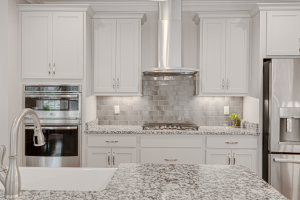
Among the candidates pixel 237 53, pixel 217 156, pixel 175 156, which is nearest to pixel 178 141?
pixel 175 156

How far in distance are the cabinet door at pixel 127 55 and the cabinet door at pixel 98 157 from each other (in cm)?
84

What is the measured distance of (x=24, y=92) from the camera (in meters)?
3.07

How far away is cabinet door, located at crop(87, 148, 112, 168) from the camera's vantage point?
10.1 feet

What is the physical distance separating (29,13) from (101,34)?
0.92 meters

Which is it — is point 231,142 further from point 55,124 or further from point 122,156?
point 55,124

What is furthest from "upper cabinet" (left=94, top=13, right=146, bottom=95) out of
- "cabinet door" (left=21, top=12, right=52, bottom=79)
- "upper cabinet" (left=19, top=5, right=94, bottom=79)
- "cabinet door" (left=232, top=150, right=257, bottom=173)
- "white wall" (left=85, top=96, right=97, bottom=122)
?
"cabinet door" (left=232, top=150, right=257, bottom=173)

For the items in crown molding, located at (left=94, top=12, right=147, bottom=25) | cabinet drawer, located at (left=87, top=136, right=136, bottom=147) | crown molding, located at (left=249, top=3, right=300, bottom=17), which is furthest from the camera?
crown molding, located at (left=94, top=12, right=147, bottom=25)

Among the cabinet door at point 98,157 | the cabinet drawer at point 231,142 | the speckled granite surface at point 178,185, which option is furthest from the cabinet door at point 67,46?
the speckled granite surface at point 178,185

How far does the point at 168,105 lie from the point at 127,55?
3.19 feet

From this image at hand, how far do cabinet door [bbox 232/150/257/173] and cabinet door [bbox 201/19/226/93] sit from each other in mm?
834

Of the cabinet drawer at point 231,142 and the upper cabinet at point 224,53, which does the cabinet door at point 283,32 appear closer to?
the upper cabinet at point 224,53

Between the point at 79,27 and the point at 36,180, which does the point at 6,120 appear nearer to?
the point at 79,27

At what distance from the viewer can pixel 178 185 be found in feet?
3.51

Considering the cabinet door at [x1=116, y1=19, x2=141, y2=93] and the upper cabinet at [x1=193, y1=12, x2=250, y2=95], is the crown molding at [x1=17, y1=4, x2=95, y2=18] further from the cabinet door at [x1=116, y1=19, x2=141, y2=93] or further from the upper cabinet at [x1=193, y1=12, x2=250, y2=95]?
the upper cabinet at [x1=193, y1=12, x2=250, y2=95]
